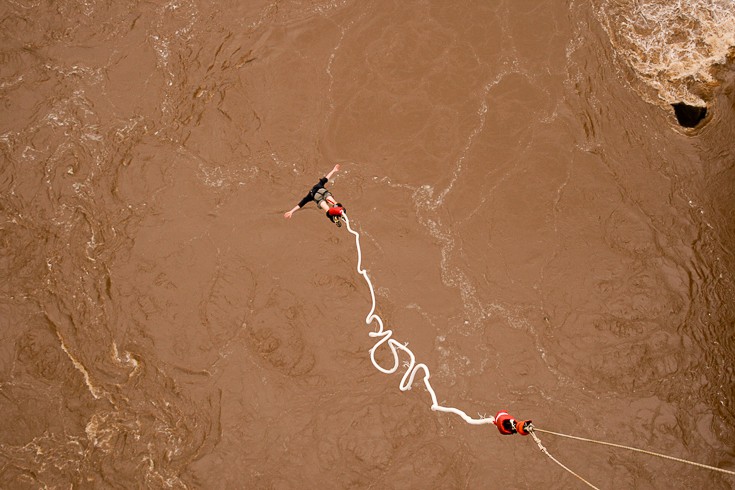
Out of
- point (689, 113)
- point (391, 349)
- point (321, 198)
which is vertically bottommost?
point (391, 349)

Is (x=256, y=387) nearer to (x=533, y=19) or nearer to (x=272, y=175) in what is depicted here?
(x=272, y=175)

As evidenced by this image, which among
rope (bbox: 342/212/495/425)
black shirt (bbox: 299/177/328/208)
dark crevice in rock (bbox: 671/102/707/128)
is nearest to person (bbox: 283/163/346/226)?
black shirt (bbox: 299/177/328/208)

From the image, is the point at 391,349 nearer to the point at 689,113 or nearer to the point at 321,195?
the point at 321,195

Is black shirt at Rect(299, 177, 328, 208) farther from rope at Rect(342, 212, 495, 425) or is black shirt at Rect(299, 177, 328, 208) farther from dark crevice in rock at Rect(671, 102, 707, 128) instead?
dark crevice in rock at Rect(671, 102, 707, 128)

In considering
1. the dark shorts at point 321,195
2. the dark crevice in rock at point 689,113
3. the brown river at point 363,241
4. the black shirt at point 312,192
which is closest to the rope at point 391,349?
the brown river at point 363,241

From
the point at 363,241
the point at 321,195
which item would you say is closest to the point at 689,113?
the point at 363,241

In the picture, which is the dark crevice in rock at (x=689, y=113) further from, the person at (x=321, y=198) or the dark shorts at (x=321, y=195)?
the dark shorts at (x=321, y=195)
